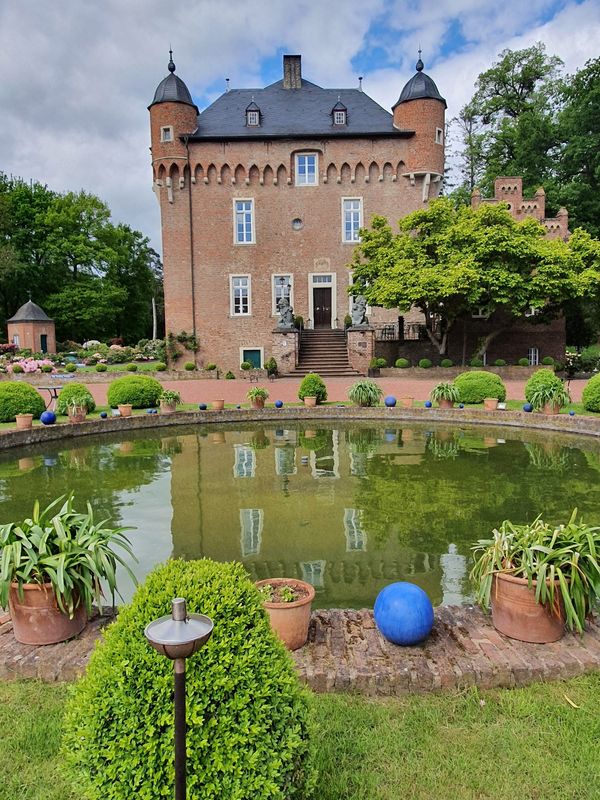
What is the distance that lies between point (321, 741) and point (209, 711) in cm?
103

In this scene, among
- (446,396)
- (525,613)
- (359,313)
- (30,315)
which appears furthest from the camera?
(30,315)

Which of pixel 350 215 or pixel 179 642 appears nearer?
pixel 179 642

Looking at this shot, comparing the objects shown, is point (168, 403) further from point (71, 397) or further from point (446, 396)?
point (446, 396)

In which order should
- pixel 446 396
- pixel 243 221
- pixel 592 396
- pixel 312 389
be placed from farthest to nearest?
pixel 243 221, pixel 312 389, pixel 446 396, pixel 592 396

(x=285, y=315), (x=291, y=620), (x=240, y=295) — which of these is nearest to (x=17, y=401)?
(x=291, y=620)

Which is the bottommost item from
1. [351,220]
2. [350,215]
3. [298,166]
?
[351,220]

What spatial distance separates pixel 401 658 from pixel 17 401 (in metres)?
12.8

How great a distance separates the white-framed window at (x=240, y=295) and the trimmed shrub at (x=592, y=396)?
17.1m

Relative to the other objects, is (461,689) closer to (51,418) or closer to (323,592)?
(323,592)

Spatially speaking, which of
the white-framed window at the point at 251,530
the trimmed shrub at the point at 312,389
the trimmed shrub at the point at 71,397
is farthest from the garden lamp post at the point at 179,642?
the trimmed shrub at the point at 312,389

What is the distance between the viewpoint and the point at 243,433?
13.0 meters

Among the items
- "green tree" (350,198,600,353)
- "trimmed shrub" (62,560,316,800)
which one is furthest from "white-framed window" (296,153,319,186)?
"trimmed shrub" (62,560,316,800)

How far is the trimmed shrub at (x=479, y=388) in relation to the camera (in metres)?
15.3

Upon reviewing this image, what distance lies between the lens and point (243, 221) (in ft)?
88.7
